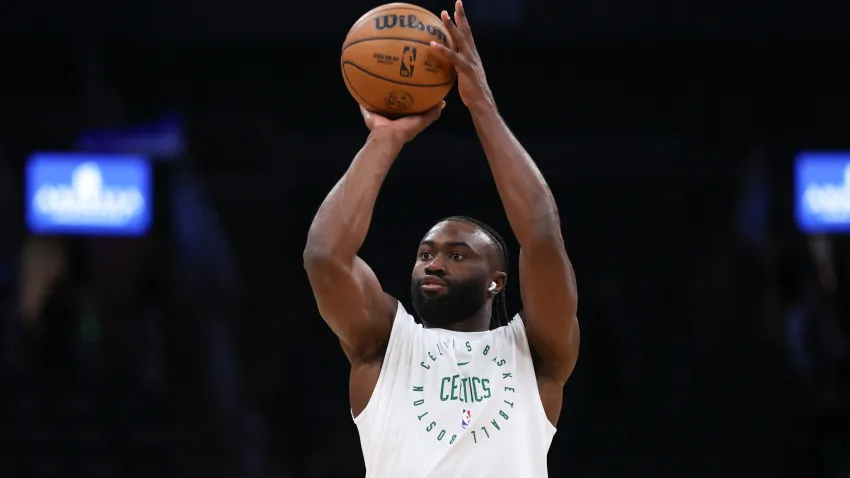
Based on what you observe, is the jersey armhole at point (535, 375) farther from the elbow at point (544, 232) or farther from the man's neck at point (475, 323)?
the elbow at point (544, 232)

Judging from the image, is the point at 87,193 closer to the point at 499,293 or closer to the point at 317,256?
the point at 499,293

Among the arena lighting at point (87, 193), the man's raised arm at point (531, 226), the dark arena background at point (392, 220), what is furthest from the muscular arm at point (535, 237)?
the arena lighting at point (87, 193)

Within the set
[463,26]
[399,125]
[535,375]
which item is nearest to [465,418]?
[535,375]

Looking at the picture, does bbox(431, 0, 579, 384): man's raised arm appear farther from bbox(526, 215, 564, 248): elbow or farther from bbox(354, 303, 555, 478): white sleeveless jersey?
bbox(354, 303, 555, 478): white sleeveless jersey

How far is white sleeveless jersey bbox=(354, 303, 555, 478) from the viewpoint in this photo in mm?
3973

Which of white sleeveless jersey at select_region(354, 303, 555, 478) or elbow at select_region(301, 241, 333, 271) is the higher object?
elbow at select_region(301, 241, 333, 271)

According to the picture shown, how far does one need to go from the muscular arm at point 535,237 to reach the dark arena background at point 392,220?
22.9 ft

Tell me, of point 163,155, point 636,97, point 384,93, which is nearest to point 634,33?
point 636,97

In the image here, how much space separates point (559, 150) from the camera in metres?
15.4

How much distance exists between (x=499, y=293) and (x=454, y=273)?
1.23 feet

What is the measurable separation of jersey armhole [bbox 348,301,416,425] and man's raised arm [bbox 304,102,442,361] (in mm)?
33

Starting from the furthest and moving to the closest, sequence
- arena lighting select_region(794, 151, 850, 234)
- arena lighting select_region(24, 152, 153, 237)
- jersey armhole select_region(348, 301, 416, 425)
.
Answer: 1. arena lighting select_region(794, 151, 850, 234)
2. arena lighting select_region(24, 152, 153, 237)
3. jersey armhole select_region(348, 301, 416, 425)

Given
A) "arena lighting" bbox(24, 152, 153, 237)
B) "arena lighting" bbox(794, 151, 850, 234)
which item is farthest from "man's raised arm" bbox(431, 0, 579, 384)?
"arena lighting" bbox(794, 151, 850, 234)

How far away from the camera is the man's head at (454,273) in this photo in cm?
422
